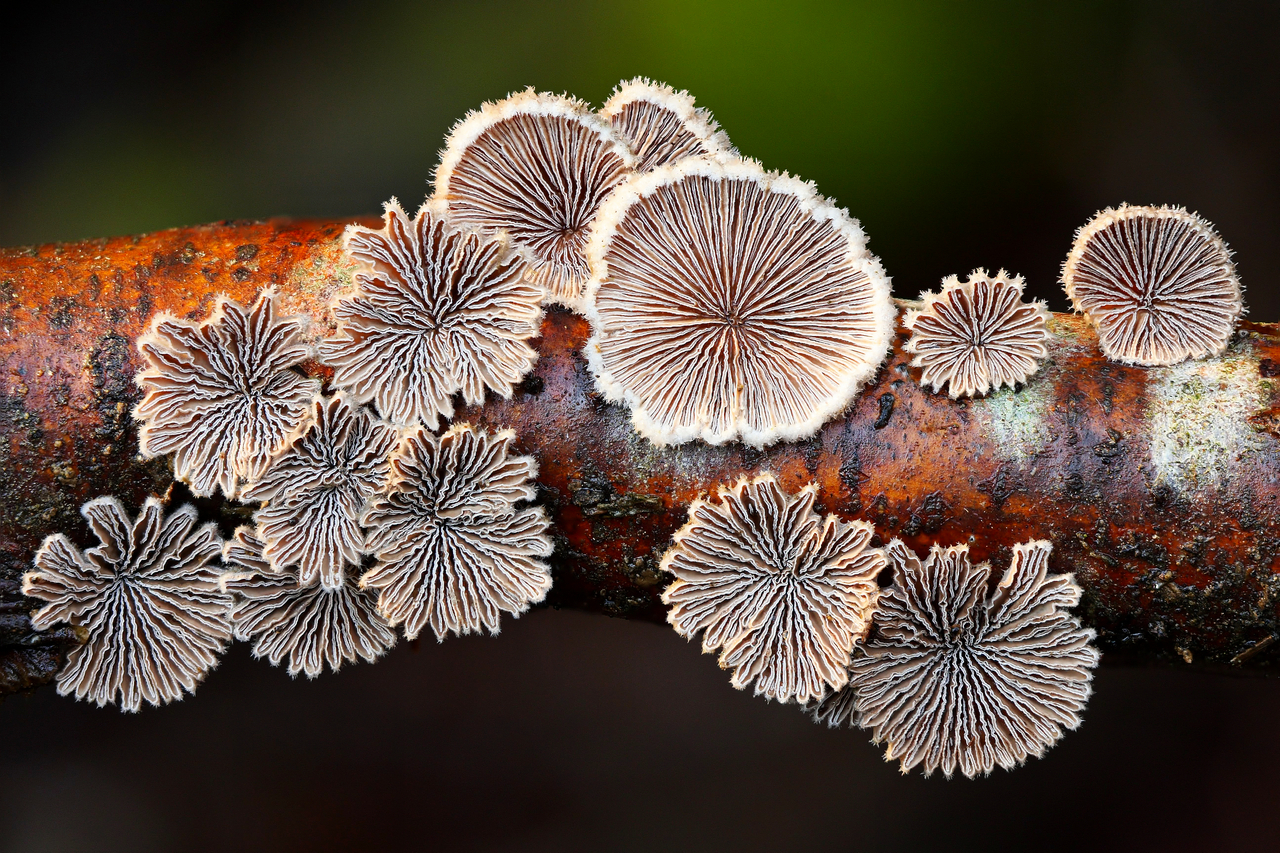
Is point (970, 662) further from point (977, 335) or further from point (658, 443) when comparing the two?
point (658, 443)

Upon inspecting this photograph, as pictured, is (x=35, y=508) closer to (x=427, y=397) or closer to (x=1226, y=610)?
(x=427, y=397)

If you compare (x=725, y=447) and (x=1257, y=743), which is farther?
(x=1257, y=743)

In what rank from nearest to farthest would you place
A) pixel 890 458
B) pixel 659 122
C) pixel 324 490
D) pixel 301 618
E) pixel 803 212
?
pixel 803 212
pixel 324 490
pixel 890 458
pixel 301 618
pixel 659 122

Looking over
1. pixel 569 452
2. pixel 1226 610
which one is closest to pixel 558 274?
pixel 569 452

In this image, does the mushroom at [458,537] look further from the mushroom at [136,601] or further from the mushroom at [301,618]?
the mushroom at [136,601]

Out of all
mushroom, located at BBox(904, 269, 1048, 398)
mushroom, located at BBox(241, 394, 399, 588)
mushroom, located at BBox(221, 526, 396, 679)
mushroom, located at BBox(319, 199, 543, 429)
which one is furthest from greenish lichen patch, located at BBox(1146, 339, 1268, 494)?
mushroom, located at BBox(221, 526, 396, 679)

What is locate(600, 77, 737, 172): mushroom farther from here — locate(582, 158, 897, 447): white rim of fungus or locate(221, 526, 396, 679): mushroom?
locate(221, 526, 396, 679): mushroom

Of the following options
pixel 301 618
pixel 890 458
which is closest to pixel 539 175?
pixel 890 458

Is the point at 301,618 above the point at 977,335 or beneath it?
beneath

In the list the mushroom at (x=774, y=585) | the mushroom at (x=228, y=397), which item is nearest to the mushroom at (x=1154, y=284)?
the mushroom at (x=774, y=585)
